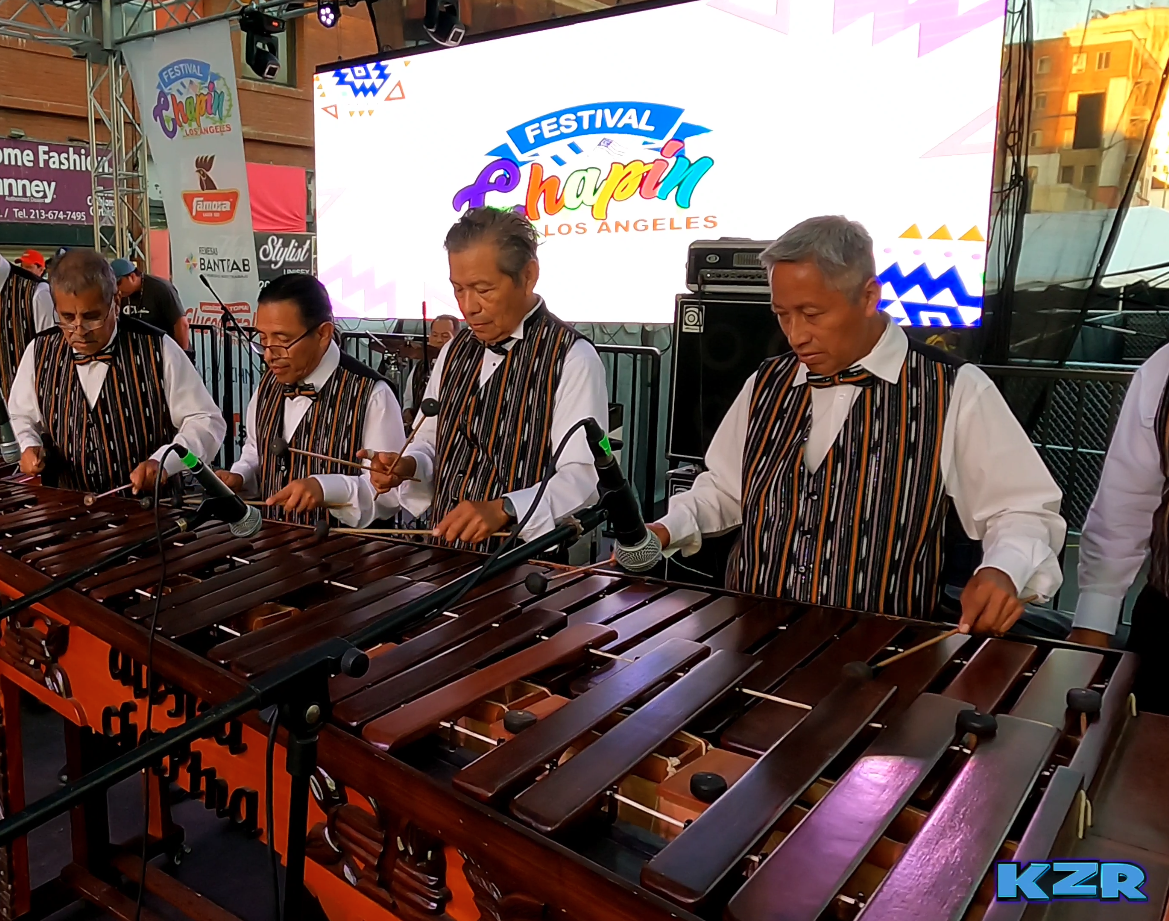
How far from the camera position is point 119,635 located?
1.79 meters

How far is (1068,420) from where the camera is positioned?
523 cm

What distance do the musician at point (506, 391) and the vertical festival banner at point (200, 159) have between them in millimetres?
5054

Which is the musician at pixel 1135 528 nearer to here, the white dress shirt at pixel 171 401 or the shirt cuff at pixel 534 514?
the shirt cuff at pixel 534 514

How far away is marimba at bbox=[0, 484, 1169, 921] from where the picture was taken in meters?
1.03

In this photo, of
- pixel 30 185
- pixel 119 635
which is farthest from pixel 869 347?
pixel 30 185

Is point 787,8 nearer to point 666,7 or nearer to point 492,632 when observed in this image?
point 666,7

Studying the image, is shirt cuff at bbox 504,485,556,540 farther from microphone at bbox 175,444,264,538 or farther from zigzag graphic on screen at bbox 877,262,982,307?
zigzag graphic on screen at bbox 877,262,982,307

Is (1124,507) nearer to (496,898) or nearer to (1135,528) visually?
(1135,528)

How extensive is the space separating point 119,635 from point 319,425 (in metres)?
1.20

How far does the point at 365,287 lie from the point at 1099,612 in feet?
19.0

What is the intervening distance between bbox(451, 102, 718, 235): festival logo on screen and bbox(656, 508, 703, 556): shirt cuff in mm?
3545

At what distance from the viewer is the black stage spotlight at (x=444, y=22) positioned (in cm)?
574
